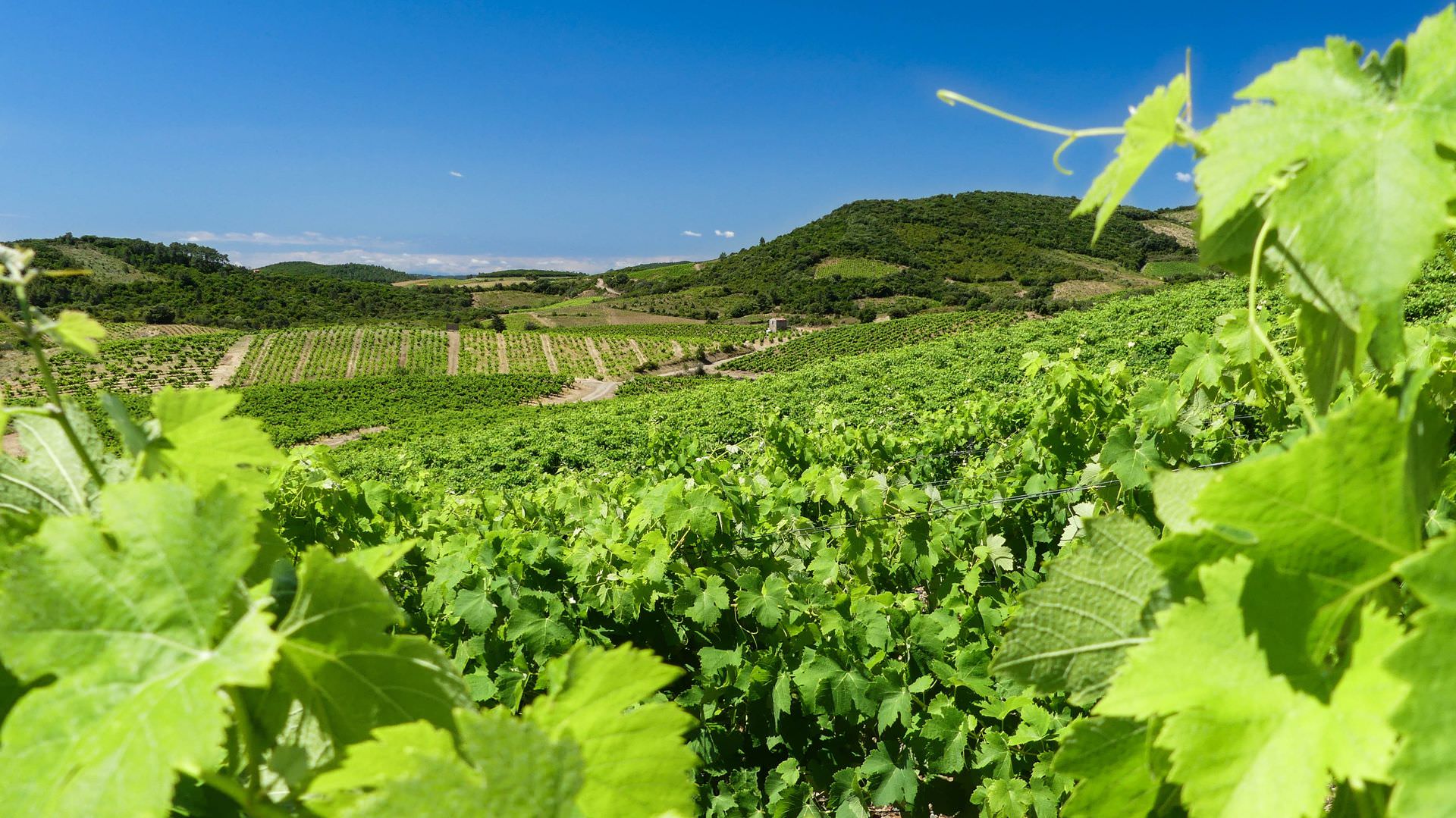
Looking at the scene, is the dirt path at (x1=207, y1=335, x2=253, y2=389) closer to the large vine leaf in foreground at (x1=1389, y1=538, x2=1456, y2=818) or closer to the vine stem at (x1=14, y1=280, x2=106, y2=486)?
the vine stem at (x1=14, y1=280, x2=106, y2=486)

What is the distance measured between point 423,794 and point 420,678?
17 centimetres

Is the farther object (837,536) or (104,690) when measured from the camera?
(837,536)

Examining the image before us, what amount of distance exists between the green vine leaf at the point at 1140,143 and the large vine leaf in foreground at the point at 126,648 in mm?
713

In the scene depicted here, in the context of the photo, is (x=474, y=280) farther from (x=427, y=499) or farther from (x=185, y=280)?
(x=427, y=499)

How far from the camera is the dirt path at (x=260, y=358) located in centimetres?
6550

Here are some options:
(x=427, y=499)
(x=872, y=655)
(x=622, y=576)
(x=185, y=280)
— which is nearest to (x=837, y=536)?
(x=872, y=655)

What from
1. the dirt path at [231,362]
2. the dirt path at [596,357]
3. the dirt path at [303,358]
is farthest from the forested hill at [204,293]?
the dirt path at [596,357]

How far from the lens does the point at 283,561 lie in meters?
0.71

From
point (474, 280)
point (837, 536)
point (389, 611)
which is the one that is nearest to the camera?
point (389, 611)

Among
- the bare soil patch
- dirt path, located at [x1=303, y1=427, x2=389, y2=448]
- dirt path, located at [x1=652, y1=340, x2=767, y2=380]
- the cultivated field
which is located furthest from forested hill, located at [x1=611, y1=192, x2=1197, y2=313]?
dirt path, located at [x1=303, y1=427, x2=389, y2=448]

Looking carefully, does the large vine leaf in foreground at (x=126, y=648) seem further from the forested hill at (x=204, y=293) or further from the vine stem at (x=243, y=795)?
the forested hill at (x=204, y=293)

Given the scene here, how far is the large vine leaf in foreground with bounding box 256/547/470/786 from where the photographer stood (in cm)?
55

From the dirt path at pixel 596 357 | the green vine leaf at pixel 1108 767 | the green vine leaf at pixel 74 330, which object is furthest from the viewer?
the dirt path at pixel 596 357

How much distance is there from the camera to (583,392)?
6156cm
